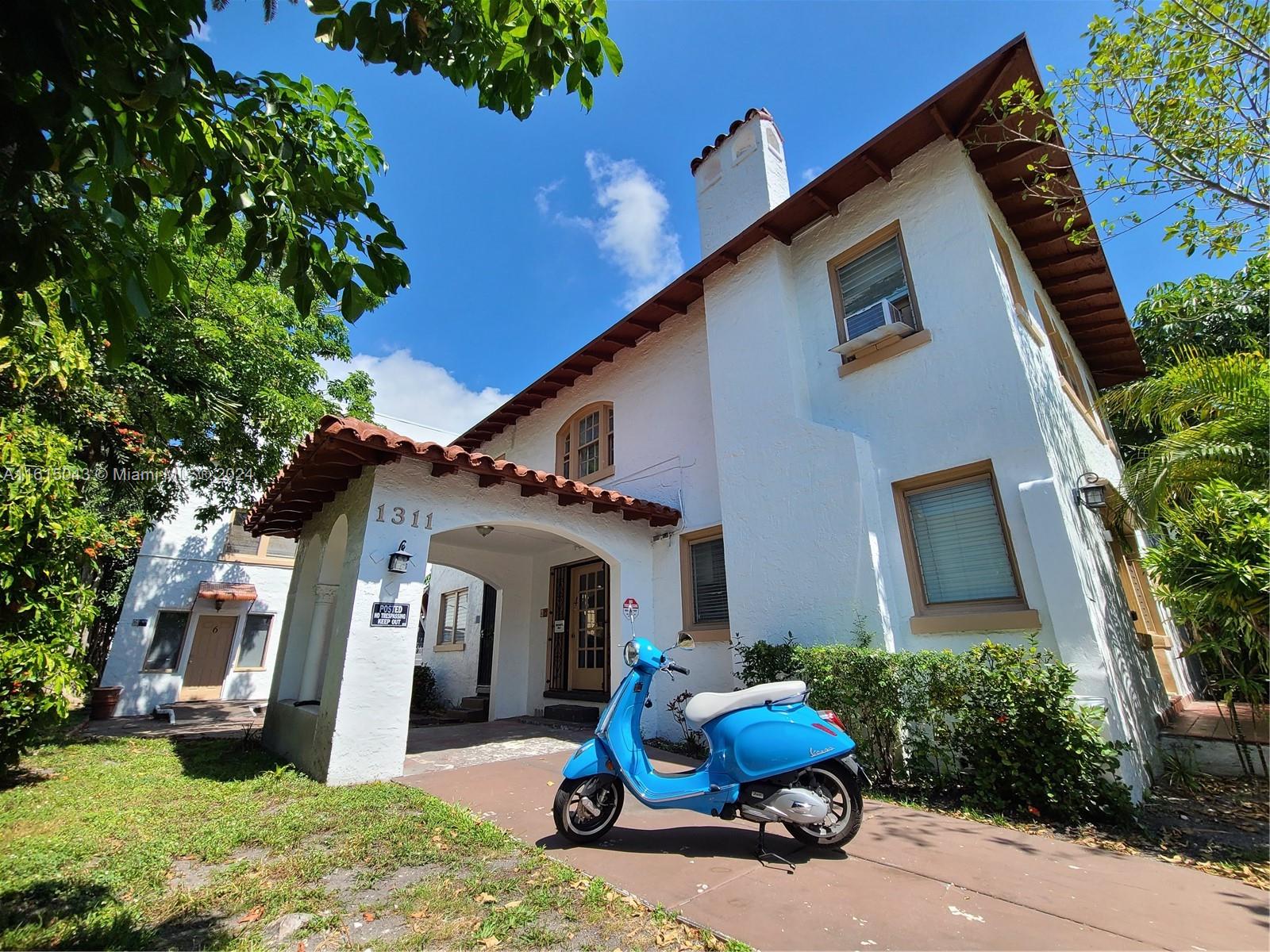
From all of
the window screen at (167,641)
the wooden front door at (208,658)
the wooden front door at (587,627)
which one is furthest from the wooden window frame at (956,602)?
the window screen at (167,641)

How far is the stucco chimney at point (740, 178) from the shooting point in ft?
28.6

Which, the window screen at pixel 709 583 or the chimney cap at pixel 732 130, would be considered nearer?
the window screen at pixel 709 583

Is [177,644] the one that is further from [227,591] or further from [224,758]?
[224,758]

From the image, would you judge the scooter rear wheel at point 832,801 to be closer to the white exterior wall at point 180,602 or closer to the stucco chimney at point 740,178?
the stucco chimney at point 740,178

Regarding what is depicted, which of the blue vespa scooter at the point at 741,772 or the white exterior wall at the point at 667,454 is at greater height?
the white exterior wall at the point at 667,454

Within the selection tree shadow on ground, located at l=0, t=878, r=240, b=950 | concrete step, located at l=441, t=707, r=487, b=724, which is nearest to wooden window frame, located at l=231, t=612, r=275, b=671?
concrete step, located at l=441, t=707, r=487, b=724

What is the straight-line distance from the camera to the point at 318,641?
7.05 meters

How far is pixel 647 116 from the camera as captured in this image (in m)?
7.25

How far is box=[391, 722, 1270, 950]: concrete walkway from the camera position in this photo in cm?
250

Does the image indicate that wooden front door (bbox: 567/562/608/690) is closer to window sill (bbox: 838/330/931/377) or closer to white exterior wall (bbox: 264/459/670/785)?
white exterior wall (bbox: 264/459/670/785)

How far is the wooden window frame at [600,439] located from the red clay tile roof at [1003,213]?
719mm

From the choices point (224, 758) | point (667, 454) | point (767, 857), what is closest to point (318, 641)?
point (224, 758)

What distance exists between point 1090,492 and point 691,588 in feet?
15.0

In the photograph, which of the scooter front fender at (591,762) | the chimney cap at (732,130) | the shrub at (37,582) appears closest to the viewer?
the scooter front fender at (591,762)
